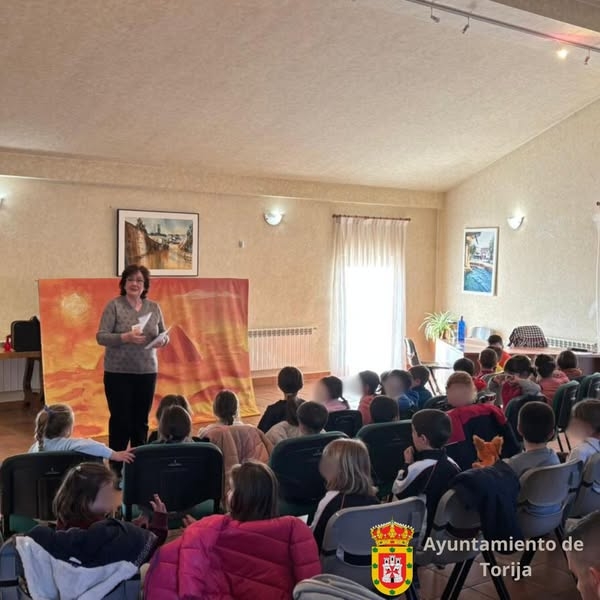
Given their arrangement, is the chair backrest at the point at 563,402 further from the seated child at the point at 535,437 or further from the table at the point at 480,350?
the table at the point at 480,350

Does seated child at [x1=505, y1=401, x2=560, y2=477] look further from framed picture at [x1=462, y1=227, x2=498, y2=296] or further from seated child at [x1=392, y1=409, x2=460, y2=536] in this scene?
framed picture at [x1=462, y1=227, x2=498, y2=296]

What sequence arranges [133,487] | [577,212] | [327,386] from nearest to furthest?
[133,487] → [327,386] → [577,212]

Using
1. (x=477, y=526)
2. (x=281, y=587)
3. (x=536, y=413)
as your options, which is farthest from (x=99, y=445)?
(x=536, y=413)

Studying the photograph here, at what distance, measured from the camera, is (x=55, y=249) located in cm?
792

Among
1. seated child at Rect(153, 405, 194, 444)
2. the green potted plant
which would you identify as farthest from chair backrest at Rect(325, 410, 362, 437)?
the green potted plant

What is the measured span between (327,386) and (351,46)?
11.2 feet

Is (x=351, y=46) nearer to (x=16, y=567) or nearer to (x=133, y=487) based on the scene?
(x=133, y=487)

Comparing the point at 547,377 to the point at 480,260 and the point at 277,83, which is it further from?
the point at 480,260

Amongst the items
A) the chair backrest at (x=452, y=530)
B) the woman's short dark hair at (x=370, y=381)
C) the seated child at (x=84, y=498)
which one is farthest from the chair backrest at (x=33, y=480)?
the woman's short dark hair at (x=370, y=381)

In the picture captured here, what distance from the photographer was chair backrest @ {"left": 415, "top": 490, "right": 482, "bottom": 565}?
2.80m

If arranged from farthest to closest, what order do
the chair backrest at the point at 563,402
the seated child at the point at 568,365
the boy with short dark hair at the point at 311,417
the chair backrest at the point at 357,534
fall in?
the seated child at the point at 568,365 → the chair backrest at the point at 563,402 → the boy with short dark hair at the point at 311,417 → the chair backrest at the point at 357,534

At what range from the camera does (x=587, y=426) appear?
3510mm

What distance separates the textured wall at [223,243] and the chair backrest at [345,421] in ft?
16.0

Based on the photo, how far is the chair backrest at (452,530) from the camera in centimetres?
280
